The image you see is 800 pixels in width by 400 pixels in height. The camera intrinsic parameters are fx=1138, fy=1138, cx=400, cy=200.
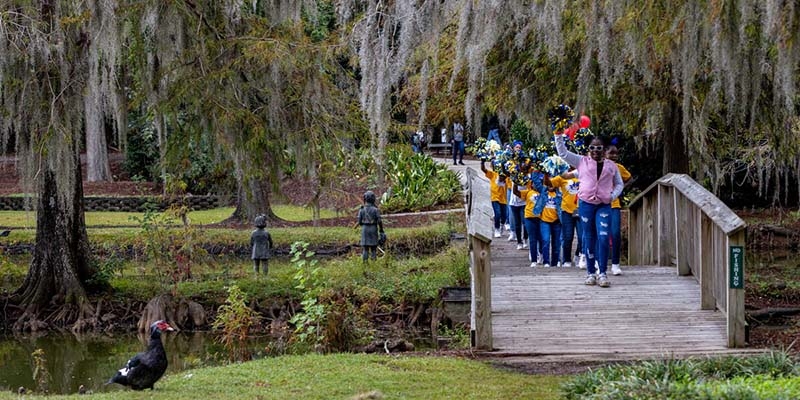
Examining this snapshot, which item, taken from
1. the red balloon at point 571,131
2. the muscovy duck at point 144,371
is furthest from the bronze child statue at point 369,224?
the muscovy duck at point 144,371

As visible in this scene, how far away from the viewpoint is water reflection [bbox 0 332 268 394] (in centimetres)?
1269

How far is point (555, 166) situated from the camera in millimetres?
12969

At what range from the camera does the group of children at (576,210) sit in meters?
11.7

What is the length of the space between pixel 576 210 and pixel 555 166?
0.71 m

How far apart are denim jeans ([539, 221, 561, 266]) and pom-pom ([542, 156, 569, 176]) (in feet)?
3.08

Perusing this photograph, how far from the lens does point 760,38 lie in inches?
418

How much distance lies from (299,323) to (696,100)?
6.98 metres

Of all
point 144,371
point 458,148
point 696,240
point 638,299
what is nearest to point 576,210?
point 696,240

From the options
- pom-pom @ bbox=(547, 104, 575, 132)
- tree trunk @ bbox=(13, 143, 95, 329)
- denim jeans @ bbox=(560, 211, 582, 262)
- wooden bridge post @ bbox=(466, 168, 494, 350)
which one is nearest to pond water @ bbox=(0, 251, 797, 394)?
tree trunk @ bbox=(13, 143, 95, 329)

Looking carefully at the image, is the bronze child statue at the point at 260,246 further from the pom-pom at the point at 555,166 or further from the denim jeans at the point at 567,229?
the pom-pom at the point at 555,166

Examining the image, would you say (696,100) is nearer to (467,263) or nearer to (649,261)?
(649,261)

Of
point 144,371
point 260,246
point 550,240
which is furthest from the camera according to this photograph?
point 260,246

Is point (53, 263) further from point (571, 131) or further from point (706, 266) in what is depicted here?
point (706, 266)

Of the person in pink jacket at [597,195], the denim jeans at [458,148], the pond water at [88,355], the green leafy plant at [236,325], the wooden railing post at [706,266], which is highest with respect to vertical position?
the denim jeans at [458,148]
